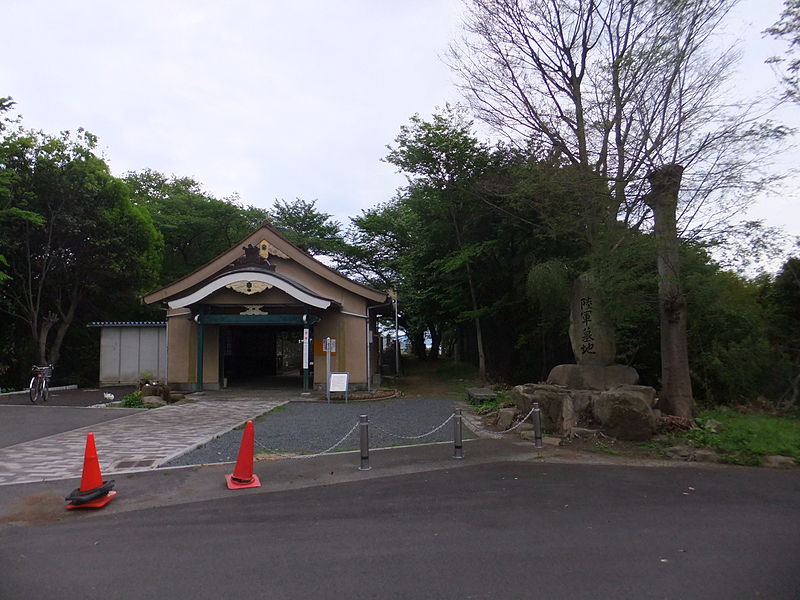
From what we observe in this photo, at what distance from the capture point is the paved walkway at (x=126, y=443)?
26.9 ft

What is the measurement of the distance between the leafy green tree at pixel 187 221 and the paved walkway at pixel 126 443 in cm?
1718

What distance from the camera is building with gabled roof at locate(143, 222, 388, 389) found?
60.7 ft

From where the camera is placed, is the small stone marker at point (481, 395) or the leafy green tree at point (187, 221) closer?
the small stone marker at point (481, 395)

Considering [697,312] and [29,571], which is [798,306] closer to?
[697,312]

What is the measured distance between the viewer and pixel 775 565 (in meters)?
4.33

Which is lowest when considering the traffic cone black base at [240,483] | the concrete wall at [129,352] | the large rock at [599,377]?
the traffic cone black base at [240,483]

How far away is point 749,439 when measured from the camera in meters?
8.62

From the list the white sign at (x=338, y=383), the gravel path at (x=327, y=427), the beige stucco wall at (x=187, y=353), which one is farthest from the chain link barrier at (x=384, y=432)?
the beige stucco wall at (x=187, y=353)

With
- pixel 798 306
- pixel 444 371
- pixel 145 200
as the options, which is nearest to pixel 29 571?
pixel 798 306

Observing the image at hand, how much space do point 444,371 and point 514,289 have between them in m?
7.79

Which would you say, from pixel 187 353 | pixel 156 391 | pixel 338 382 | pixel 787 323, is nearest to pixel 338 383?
pixel 338 382

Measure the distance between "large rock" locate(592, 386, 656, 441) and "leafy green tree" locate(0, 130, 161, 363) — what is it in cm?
1955

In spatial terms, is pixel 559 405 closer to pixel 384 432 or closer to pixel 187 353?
pixel 384 432

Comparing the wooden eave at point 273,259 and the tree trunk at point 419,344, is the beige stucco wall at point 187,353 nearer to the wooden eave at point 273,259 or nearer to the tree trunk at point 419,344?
the wooden eave at point 273,259
